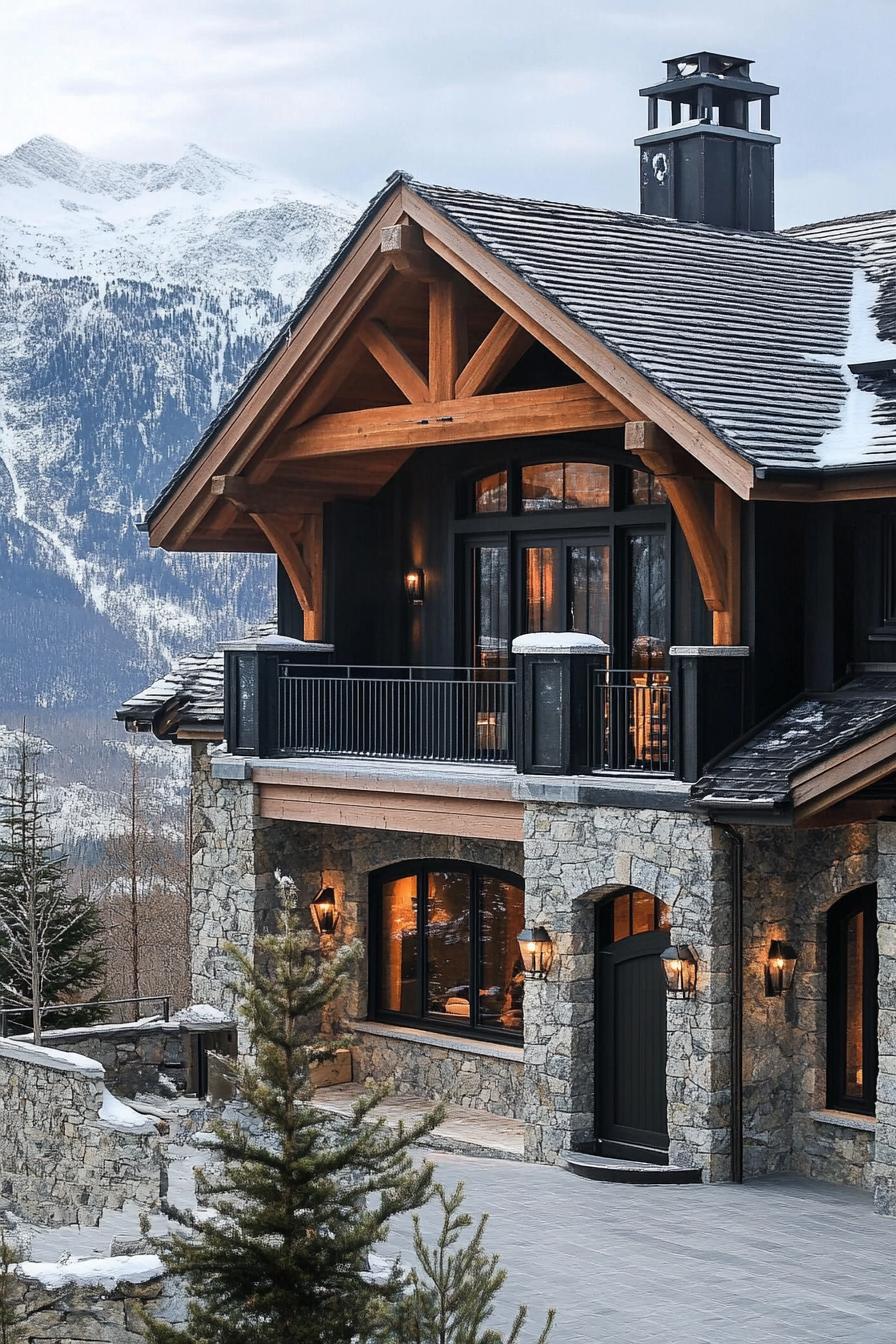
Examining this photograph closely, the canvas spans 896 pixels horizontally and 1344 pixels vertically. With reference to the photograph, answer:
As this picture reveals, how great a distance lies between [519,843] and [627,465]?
11.8ft

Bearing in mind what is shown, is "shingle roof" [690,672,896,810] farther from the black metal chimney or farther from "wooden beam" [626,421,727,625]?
the black metal chimney

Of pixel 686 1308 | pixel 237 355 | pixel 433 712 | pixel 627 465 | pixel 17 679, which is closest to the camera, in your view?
pixel 686 1308

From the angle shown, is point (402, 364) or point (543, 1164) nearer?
point (543, 1164)

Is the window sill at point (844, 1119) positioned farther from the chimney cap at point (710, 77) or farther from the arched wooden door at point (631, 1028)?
the chimney cap at point (710, 77)

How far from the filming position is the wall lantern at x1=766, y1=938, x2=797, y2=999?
16156mm

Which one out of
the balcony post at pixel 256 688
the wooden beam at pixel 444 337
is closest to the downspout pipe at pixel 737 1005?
the wooden beam at pixel 444 337

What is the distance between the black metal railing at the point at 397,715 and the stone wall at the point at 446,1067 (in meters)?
2.73

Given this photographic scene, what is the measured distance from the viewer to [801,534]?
16734 millimetres

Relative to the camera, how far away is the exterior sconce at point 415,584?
20484 mm

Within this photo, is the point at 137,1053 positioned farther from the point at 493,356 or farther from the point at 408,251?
the point at 408,251

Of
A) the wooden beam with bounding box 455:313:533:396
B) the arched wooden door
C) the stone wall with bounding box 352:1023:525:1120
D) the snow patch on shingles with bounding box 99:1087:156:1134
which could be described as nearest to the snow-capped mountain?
the stone wall with bounding box 352:1023:525:1120

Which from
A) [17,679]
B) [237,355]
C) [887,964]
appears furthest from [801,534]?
[237,355]

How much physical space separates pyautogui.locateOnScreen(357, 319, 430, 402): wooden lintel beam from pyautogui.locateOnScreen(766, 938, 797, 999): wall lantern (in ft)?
19.1

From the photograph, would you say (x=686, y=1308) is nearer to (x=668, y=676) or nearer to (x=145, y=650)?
(x=668, y=676)
